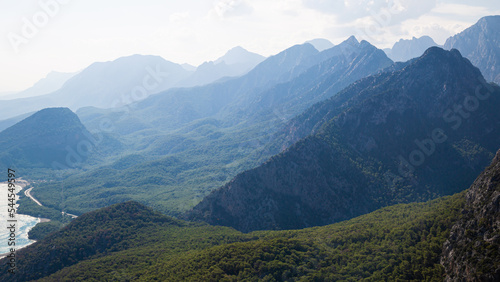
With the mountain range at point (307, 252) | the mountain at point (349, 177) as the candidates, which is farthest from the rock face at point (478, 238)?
the mountain at point (349, 177)

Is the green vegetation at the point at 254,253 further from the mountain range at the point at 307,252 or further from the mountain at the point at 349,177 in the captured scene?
the mountain at the point at 349,177

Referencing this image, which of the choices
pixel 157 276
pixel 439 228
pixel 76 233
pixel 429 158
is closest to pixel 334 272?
pixel 439 228

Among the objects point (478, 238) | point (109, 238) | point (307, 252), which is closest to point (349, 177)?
point (307, 252)

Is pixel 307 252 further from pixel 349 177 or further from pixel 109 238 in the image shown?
pixel 349 177

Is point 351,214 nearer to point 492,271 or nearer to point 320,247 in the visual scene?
point 320,247

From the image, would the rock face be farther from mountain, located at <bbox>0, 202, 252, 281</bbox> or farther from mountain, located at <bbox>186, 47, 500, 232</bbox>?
mountain, located at <bbox>186, 47, 500, 232</bbox>

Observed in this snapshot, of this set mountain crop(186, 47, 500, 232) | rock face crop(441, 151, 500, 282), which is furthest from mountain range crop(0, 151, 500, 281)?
mountain crop(186, 47, 500, 232)
